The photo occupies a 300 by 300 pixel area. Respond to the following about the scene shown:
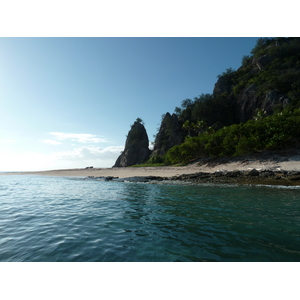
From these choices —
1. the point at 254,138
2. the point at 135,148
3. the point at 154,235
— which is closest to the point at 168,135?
the point at 135,148

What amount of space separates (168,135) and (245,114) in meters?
32.2

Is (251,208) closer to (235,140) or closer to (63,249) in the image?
(63,249)

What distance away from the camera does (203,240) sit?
5871 millimetres

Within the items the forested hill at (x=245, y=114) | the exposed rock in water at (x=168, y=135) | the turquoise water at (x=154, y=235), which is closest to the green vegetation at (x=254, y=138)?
the forested hill at (x=245, y=114)

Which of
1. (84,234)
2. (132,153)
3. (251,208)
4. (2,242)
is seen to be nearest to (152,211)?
(84,234)

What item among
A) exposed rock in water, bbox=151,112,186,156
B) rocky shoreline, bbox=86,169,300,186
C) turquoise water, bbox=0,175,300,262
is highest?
exposed rock in water, bbox=151,112,186,156

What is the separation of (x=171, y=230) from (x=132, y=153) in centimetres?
8199

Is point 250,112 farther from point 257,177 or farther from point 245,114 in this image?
point 257,177

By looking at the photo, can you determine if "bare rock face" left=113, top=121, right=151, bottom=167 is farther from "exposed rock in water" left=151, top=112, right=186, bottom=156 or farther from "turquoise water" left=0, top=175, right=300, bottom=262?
"turquoise water" left=0, top=175, right=300, bottom=262

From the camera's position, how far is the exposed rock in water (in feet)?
262

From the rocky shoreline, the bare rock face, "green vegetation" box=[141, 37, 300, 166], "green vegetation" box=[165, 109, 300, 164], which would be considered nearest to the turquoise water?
the rocky shoreline

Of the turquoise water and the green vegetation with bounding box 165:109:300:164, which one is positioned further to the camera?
the green vegetation with bounding box 165:109:300:164

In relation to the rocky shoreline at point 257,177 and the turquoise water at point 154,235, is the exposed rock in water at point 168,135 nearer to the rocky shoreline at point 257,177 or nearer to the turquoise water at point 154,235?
the rocky shoreline at point 257,177

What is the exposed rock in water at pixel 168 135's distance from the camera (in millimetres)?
79756
